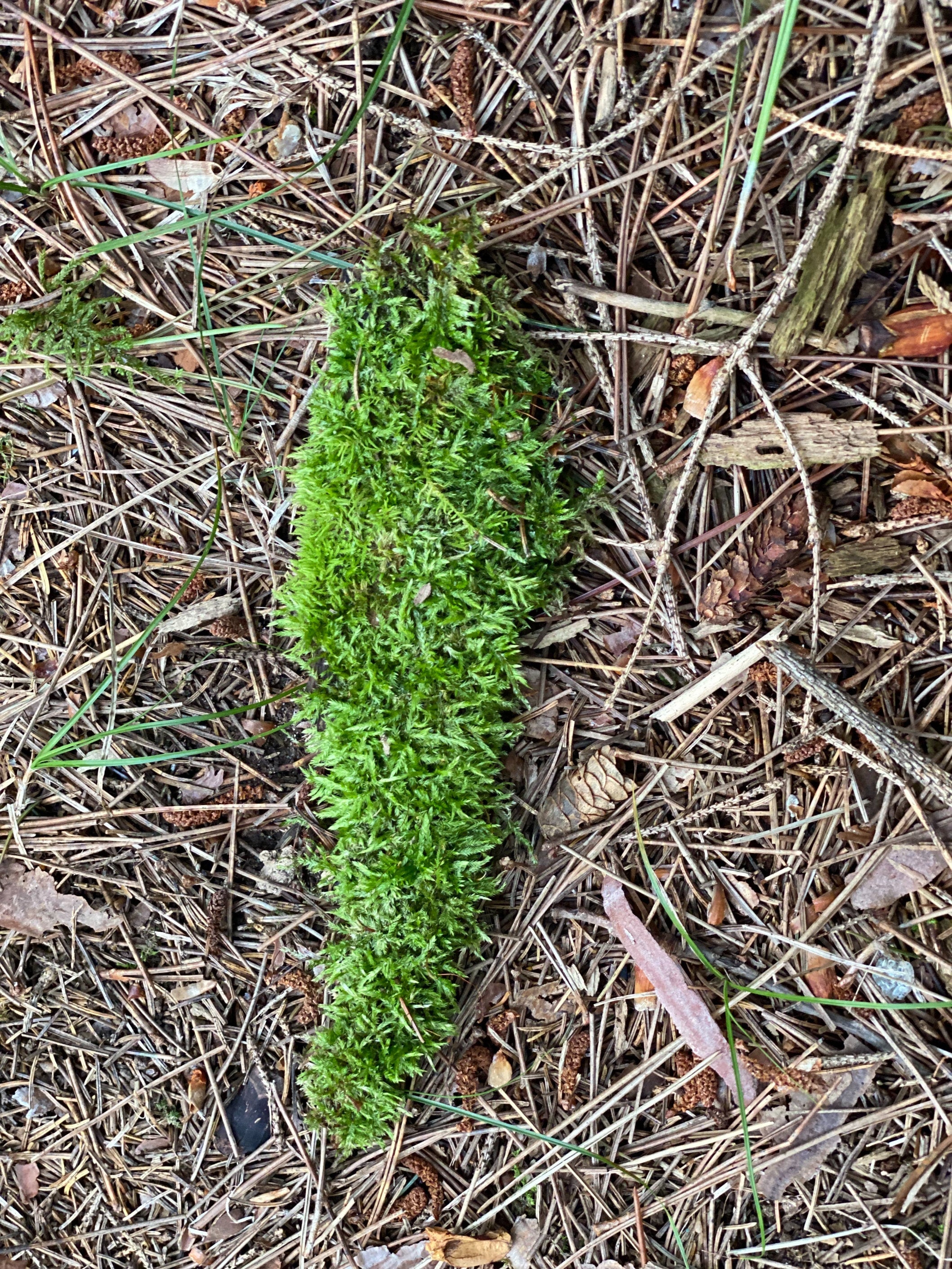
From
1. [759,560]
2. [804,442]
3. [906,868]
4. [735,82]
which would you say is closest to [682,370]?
[804,442]

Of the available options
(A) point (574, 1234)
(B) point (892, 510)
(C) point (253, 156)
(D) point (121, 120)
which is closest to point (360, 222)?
(C) point (253, 156)

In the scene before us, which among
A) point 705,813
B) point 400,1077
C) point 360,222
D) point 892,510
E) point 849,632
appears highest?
point 360,222

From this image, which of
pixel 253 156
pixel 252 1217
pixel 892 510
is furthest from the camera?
pixel 252 1217

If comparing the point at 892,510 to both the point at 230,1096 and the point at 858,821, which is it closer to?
the point at 858,821

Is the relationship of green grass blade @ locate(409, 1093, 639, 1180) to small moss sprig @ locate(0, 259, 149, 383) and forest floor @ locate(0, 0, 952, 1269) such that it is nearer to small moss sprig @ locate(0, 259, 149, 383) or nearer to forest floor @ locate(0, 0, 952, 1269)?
forest floor @ locate(0, 0, 952, 1269)

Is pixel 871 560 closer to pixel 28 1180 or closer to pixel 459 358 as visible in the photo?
pixel 459 358

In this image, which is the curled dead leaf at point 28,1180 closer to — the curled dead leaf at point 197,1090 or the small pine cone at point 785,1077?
the curled dead leaf at point 197,1090

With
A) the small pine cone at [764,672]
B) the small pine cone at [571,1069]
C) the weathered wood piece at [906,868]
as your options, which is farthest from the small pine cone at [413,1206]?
the small pine cone at [764,672]

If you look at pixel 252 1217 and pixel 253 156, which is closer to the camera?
pixel 253 156
